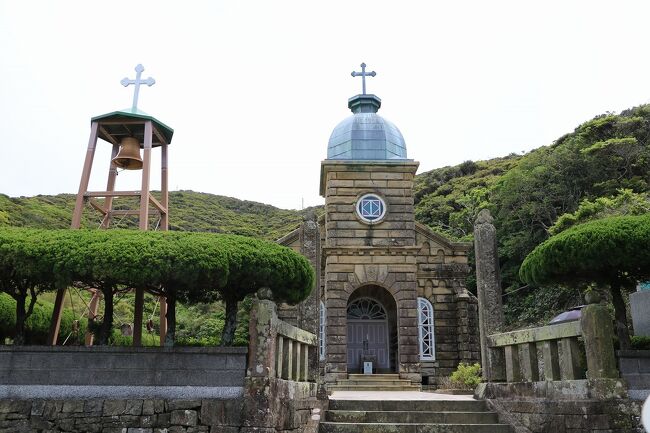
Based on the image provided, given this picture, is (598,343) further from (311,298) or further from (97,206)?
(97,206)

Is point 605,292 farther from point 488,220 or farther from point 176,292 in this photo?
point 176,292

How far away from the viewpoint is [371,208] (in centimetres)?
1923

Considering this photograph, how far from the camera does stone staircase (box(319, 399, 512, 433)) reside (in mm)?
9414

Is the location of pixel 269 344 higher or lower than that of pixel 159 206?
lower

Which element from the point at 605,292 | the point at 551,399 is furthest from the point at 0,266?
the point at 605,292

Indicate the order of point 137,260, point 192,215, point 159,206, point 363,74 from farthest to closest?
→ point 192,215
point 363,74
point 159,206
point 137,260

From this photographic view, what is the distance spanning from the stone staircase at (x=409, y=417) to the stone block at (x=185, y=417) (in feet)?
8.79

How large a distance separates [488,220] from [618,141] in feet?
60.6

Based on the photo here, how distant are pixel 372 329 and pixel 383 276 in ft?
7.68

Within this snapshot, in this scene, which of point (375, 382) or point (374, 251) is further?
point (374, 251)

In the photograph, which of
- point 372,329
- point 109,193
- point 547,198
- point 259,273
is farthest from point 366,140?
point 259,273

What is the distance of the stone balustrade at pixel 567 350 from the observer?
782 centimetres

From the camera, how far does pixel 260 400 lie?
307 inches

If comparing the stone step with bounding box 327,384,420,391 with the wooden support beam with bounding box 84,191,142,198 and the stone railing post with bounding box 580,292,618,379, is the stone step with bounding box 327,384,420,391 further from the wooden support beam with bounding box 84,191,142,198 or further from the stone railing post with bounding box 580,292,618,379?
the stone railing post with bounding box 580,292,618,379
